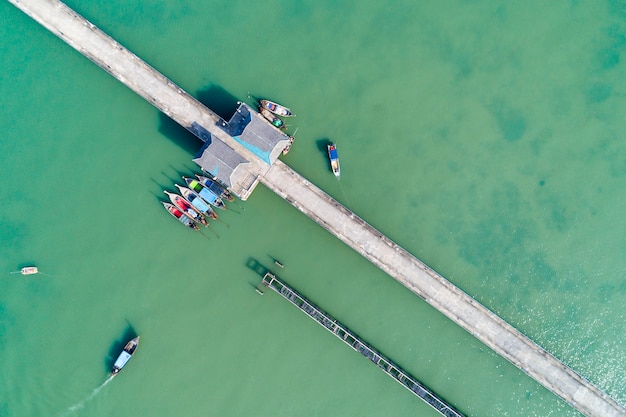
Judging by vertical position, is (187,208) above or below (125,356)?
above

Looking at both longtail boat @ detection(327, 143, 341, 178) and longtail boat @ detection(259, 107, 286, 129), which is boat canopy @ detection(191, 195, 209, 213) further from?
longtail boat @ detection(327, 143, 341, 178)

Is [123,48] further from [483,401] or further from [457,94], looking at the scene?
[483,401]

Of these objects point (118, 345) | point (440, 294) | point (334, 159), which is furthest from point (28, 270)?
point (440, 294)

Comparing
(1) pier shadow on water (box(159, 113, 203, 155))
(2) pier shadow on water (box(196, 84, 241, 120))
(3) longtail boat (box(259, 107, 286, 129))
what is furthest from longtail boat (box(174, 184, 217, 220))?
(3) longtail boat (box(259, 107, 286, 129))

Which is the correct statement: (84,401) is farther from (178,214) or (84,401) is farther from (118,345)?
(178,214)

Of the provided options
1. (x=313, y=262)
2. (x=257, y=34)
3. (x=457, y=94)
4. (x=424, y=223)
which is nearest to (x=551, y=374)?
(x=424, y=223)

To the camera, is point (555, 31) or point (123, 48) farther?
point (555, 31)
